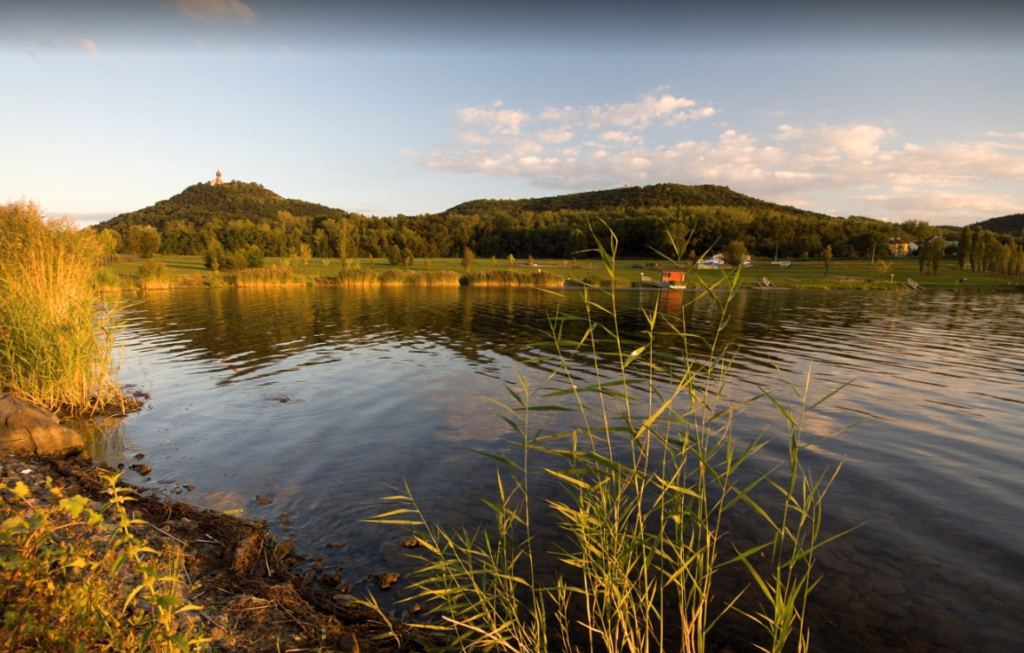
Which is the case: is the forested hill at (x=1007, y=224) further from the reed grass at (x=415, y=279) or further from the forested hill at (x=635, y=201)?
the reed grass at (x=415, y=279)

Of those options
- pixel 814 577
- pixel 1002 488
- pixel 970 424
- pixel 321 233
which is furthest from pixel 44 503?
pixel 321 233

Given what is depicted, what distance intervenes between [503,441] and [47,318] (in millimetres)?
9890

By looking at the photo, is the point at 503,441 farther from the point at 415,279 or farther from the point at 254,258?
the point at 254,258

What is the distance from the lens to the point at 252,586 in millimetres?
4785

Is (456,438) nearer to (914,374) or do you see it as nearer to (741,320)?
(914,374)

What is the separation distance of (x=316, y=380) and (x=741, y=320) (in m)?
26.7

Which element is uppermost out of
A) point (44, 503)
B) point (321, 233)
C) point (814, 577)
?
point (321, 233)

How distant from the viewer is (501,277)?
63.2 meters

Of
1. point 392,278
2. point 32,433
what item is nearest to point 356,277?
point 392,278

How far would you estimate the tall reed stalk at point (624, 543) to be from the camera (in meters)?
3.45

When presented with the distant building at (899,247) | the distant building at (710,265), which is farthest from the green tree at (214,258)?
the distant building at (899,247)

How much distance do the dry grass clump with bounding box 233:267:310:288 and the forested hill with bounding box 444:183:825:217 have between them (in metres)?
104

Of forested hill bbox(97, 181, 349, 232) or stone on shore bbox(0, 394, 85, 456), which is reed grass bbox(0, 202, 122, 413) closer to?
stone on shore bbox(0, 394, 85, 456)

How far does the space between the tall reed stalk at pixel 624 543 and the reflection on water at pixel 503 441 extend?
609 mm
